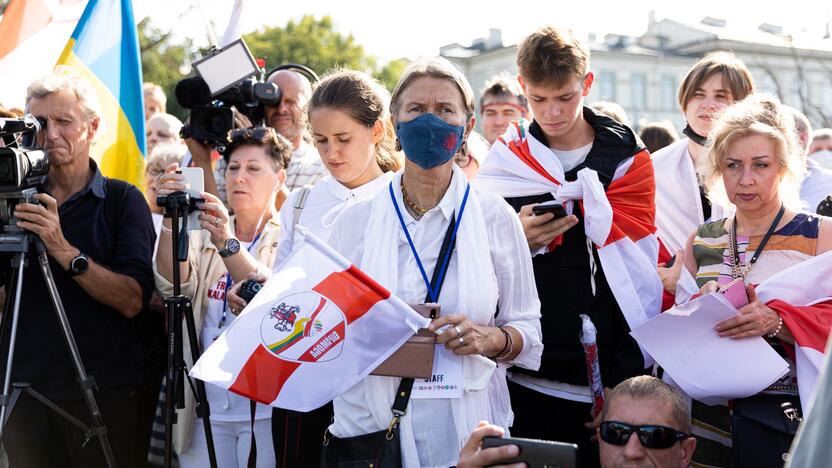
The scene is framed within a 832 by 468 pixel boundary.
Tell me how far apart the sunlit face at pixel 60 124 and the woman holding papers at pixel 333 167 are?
119cm

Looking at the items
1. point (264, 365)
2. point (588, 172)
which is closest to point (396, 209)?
point (264, 365)

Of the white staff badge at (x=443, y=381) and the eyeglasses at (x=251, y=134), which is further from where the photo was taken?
the eyeglasses at (x=251, y=134)

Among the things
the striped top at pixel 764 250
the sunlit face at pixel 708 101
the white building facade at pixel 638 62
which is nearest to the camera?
the striped top at pixel 764 250

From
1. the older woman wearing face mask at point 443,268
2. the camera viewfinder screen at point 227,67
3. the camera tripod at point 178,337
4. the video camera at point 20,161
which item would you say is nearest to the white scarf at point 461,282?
the older woman wearing face mask at point 443,268

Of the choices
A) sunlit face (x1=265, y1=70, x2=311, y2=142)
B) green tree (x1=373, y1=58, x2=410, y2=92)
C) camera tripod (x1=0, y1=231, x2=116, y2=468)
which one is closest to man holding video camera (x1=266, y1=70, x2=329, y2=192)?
sunlit face (x1=265, y1=70, x2=311, y2=142)

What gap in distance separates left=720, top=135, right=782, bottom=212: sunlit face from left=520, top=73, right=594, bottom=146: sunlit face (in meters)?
0.62

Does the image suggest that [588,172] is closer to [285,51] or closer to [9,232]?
[9,232]

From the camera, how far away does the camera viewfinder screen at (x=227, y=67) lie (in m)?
5.18

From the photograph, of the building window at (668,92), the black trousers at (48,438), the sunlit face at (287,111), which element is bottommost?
the black trousers at (48,438)

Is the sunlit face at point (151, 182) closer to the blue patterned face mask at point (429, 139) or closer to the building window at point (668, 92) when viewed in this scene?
the blue patterned face mask at point (429, 139)

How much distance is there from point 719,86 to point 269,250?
2.36 metres

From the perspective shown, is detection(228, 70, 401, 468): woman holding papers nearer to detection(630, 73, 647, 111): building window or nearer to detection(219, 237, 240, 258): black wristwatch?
detection(219, 237, 240, 258): black wristwatch

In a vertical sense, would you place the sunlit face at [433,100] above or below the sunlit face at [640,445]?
above

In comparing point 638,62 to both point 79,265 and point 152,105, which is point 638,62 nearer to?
point 152,105
